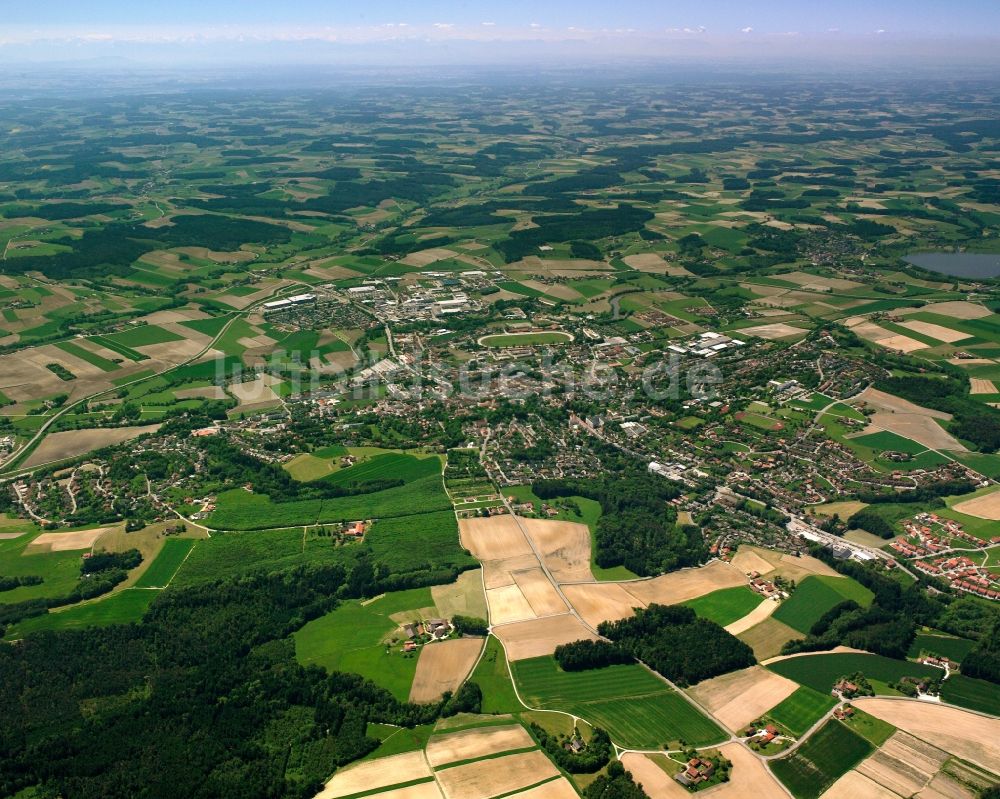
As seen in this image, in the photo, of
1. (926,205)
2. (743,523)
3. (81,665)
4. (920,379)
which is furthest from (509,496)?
(926,205)

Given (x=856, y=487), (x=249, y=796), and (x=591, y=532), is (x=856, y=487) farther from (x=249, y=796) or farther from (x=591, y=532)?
(x=249, y=796)

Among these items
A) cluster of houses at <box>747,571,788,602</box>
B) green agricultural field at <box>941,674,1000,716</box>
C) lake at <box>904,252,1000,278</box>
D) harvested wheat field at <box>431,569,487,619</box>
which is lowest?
harvested wheat field at <box>431,569,487,619</box>

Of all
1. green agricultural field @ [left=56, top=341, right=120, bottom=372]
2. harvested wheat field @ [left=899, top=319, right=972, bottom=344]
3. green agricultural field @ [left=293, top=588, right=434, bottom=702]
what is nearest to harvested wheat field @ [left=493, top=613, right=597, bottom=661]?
green agricultural field @ [left=293, top=588, right=434, bottom=702]

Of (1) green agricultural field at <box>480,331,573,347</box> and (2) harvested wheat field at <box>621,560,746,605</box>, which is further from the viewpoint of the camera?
(1) green agricultural field at <box>480,331,573,347</box>

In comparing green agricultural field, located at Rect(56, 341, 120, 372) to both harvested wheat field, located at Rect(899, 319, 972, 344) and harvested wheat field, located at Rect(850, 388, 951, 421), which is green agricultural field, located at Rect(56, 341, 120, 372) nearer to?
harvested wheat field, located at Rect(850, 388, 951, 421)

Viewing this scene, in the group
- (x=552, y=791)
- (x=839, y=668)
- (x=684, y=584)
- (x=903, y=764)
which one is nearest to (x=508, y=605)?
(x=684, y=584)

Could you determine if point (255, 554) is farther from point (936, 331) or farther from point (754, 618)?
point (936, 331)

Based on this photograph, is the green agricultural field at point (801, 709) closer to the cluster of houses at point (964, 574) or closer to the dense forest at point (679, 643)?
the dense forest at point (679, 643)
